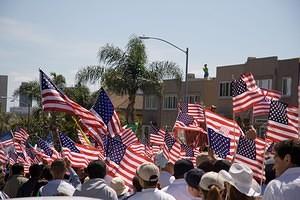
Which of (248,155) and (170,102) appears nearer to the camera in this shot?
(248,155)

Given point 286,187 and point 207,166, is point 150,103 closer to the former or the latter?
point 207,166

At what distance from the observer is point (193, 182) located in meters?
6.32

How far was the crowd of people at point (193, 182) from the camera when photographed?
17.0 feet

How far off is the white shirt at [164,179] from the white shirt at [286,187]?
11.1ft

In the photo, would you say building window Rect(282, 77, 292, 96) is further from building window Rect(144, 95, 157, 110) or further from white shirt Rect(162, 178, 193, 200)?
white shirt Rect(162, 178, 193, 200)

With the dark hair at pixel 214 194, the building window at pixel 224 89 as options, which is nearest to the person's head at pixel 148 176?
the dark hair at pixel 214 194

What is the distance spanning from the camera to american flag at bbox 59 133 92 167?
1165 cm

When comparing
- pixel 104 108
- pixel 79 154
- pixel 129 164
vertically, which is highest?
pixel 104 108

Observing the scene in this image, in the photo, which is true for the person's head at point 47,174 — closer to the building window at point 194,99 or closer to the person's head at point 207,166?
the person's head at point 207,166

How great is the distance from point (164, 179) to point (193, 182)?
235cm

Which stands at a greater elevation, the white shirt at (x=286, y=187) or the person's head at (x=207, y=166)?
the white shirt at (x=286, y=187)

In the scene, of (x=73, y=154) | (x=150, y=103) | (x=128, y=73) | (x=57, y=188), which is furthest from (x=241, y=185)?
(x=150, y=103)

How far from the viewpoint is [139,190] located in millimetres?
6891

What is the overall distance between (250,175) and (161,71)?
35.6m
